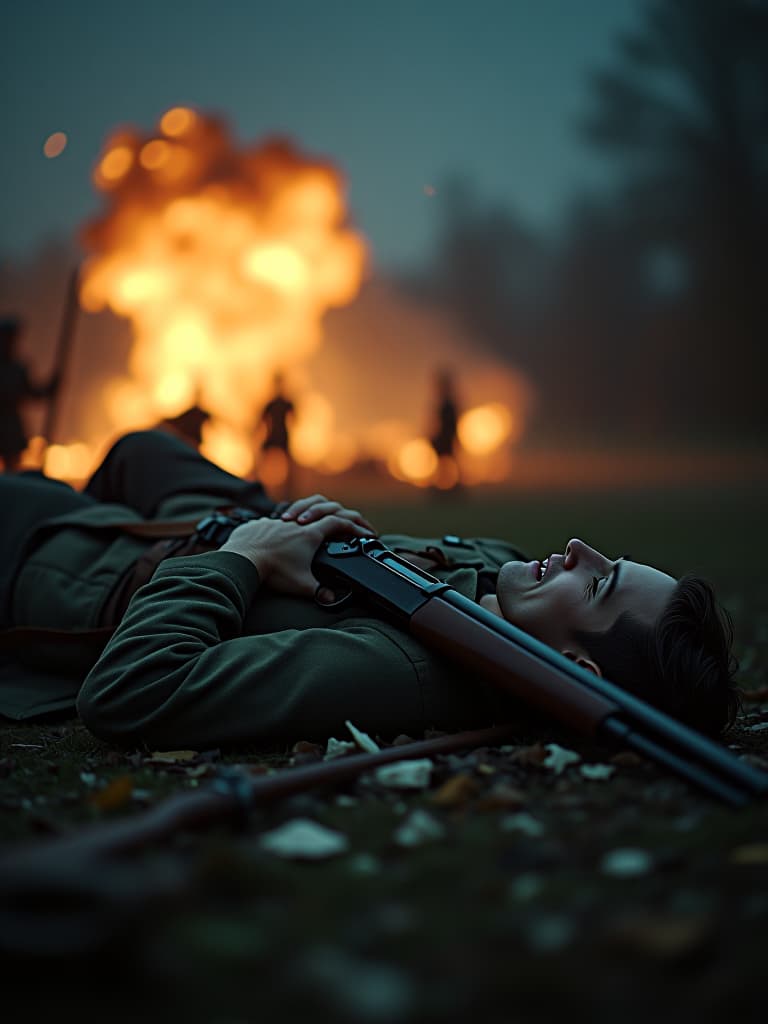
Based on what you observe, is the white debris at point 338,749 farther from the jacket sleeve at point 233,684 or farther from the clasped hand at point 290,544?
the clasped hand at point 290,544

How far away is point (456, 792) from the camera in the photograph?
155cm

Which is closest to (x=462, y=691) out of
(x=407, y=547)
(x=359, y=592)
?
(x=359, y=592)

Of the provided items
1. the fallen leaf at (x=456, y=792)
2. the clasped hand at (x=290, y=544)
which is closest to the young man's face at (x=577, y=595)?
the clasped hand at (x=290, y=544)

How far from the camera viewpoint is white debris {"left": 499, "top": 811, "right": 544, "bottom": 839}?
1.40m

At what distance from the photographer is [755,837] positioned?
1.32 meters

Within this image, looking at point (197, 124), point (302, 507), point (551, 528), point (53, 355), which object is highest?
point (197, 124)

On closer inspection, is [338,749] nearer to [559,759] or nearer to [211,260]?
[559,759]

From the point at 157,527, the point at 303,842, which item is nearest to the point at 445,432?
the point at 157,527

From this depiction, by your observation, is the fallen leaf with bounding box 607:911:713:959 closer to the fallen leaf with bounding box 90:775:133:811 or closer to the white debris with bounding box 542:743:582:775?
the white debris with bounding box 542:743:582:775

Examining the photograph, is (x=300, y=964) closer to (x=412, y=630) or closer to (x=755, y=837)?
(x=755, y=837)

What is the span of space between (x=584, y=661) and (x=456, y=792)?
0.56 meters

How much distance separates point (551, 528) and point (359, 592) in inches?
303

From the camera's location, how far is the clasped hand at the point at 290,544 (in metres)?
2.24

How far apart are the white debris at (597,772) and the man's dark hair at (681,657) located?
0.99ft
